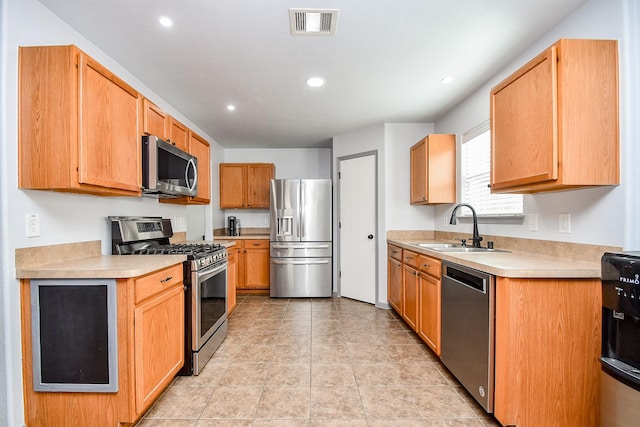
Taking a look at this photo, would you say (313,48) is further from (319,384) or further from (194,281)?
(319,384)

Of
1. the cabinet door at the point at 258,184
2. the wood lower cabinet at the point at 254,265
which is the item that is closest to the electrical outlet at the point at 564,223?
the wood lower cabinet at the point at 254,265

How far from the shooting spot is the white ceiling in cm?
175

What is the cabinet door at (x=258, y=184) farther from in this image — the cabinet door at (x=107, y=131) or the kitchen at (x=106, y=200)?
the cabinet door at (x=107, y=131)

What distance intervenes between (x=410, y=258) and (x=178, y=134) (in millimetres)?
2512

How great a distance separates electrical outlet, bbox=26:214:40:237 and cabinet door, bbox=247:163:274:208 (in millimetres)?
3342

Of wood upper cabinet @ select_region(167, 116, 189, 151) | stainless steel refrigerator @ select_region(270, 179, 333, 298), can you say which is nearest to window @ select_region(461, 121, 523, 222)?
stainless steel refrigerator @ select_region(270, 179, 333, 298)

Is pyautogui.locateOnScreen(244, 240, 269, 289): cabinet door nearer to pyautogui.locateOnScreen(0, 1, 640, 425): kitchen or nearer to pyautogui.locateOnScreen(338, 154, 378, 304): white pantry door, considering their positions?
pyautogui.locateOnScreen(338, 154, 378, 304): white pantry door

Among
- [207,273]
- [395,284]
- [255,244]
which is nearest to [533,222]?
[395,284]

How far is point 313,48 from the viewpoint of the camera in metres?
2.16

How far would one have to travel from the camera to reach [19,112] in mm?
1588

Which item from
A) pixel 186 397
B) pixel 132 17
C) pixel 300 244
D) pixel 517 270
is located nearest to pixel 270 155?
pixel 300 244

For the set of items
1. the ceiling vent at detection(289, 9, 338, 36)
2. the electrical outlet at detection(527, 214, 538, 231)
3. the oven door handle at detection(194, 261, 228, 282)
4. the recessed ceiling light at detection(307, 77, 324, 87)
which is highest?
the ceiling vent at detection(289, 9, 338, 36)

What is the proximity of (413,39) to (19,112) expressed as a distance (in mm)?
2380

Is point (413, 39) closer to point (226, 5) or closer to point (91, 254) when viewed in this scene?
point (226, 5)
